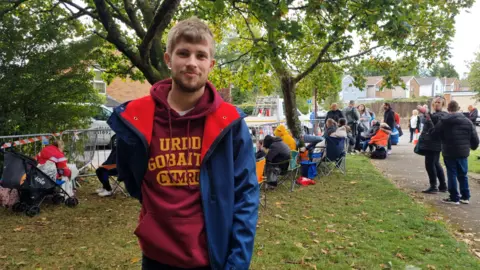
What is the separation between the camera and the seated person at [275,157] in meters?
8.01

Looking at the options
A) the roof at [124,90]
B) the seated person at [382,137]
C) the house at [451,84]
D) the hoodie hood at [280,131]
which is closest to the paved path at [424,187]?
the seated person at [382,137]

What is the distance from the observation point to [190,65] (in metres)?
1.80

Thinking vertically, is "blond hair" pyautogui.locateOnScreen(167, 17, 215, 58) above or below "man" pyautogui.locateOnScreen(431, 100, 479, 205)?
above

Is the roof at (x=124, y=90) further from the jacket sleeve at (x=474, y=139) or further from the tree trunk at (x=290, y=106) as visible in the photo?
the jacket sleeve at (x=474, y=139)

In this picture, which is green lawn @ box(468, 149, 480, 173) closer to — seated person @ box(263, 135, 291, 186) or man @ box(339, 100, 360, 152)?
man @ box(339, 100, 360, 152)

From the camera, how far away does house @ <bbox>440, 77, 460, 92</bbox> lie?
91.1 metres

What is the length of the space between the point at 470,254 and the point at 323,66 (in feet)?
28.3

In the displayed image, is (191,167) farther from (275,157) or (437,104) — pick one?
(437,104)

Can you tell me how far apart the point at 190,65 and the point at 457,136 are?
6.84 metres

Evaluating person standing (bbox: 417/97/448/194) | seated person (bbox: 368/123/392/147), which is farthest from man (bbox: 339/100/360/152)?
person standing (bbox: 417/97/448/194)

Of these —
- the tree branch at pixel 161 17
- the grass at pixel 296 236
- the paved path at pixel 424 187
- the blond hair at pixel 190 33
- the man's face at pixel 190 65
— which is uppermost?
the tree branch at pixel 161 17

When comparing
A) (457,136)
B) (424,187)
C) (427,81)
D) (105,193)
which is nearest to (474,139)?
(457,136)

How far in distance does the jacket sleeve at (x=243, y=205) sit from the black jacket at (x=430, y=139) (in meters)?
6.97

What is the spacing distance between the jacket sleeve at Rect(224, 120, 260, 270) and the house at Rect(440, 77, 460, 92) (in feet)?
331
